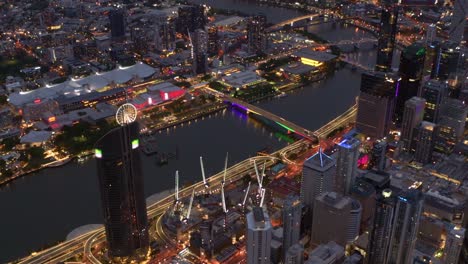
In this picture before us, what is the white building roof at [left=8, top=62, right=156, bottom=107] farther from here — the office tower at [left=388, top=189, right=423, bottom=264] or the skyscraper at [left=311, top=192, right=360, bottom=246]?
the office tower at [left=388, top=189, right=423, bottom=264]

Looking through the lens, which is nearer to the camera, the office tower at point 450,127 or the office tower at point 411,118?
the office tower at point 411,118

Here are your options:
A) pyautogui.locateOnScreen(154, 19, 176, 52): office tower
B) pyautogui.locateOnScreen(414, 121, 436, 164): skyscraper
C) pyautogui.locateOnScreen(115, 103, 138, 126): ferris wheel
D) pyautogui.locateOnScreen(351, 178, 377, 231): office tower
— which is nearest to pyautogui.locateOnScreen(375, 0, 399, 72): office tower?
pyautogui.locateOnScreen(414, 121, 436, 164): skyscraper

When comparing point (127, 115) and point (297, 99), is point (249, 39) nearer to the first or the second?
point (297, 99)

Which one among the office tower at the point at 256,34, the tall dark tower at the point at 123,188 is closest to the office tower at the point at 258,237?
the tall dark tower at the point at 123,188

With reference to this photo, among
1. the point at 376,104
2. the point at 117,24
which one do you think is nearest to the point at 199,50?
the point at 117,24

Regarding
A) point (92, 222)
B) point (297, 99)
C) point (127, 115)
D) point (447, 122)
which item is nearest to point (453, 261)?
point (447, 122)

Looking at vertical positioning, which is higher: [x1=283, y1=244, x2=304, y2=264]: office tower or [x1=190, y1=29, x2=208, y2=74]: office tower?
[x1=190, y1=29, x2=208, y2=74]: office tower

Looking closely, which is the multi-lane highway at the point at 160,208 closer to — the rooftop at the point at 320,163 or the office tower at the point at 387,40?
the rooftop at the point at 320,163
